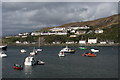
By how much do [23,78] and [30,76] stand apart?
257 cm

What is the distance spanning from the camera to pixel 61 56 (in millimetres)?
92812

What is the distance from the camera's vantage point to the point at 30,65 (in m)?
62.8

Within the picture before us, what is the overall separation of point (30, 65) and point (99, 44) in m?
141

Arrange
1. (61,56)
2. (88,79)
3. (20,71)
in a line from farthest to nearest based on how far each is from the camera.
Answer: (61,56) → (20,71) → (88,79)

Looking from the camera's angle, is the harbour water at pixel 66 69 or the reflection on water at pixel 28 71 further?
the reflection on water at pixel 28 71

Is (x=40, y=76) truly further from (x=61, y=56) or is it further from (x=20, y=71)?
(x=61, y=56)

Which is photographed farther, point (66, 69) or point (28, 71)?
point (66, 69)

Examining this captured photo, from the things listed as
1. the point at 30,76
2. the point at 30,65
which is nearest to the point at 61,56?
the point at 30,65

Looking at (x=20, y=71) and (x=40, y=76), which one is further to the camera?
(x=20, y=71)

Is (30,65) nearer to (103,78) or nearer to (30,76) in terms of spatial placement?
(30,76)

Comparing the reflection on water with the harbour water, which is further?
the reflection on water

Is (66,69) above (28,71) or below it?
above

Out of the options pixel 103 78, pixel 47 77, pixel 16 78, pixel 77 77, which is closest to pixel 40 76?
pixel 47 77

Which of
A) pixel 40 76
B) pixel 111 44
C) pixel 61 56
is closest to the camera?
pixel 40 76
